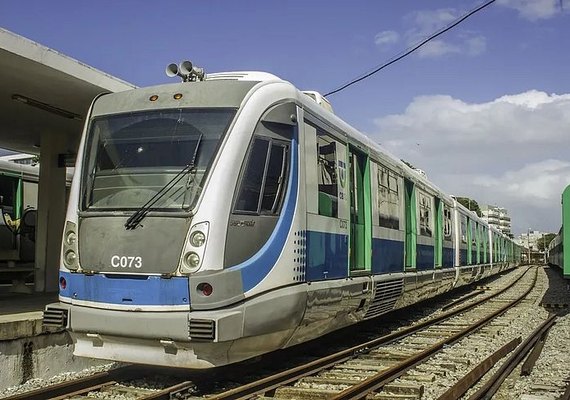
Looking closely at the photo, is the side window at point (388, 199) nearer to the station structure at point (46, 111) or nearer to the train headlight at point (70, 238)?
the station structure at point (46, 111)

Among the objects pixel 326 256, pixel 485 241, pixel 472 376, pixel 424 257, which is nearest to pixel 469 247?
pixel 485 241

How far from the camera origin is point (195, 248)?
5805 mm

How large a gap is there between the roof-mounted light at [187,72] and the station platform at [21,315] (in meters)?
3.42

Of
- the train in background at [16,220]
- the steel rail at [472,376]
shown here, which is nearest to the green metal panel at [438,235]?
the steel rail at [472,376]

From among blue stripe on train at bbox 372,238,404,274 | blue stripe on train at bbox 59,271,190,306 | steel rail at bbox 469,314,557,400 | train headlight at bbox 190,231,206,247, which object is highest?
train headlight at bbox 190,231,206,247

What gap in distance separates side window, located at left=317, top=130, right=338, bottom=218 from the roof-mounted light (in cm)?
158

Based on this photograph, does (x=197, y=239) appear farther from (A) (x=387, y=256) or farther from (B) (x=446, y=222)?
(B) (x=446, y=222)

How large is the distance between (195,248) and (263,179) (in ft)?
3.60

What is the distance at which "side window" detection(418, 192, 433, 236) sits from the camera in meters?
13.6

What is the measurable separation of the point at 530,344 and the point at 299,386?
17.4 feet

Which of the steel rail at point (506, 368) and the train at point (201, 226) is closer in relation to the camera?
the train at point (201, 226)

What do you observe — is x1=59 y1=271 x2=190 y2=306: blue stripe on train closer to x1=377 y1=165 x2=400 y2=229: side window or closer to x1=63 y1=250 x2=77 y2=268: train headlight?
x1=63 y1=250 x2=77 y2=268: train headlight

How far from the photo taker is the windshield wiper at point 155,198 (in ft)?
20.0

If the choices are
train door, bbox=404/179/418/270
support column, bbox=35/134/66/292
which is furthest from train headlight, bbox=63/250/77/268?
support column, bbox=35/134/66/292
